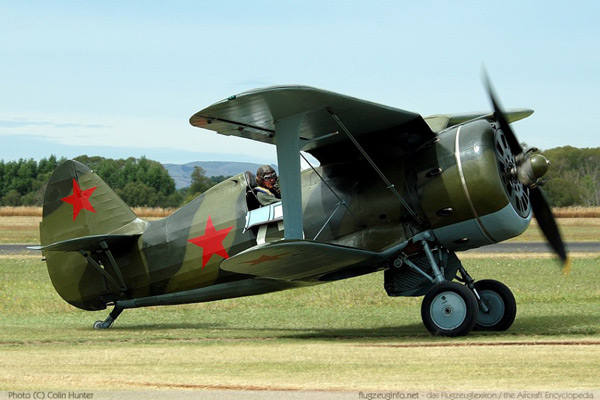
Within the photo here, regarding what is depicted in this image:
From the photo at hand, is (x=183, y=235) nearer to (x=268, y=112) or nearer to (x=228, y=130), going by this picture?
(x=228, y=130)

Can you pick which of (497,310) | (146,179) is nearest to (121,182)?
(146,179)

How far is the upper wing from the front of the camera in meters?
9.49

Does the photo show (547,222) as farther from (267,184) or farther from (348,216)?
(267,184)

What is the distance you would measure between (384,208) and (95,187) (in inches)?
196

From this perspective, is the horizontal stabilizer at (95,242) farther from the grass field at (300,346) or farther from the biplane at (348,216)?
the grass field at (300,346)

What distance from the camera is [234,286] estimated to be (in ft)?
39.9

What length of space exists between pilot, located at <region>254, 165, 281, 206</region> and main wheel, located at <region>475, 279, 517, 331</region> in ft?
10.3

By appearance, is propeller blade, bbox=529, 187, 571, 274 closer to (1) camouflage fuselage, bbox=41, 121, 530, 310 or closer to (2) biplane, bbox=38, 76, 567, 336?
(2) biplane, bbox=38, 76, 567, 336

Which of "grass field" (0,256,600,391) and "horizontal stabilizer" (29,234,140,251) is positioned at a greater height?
"horizontal stabilizer" (29,234,140,251)

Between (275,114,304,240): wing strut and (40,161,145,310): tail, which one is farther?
(40,161,145,310): tail

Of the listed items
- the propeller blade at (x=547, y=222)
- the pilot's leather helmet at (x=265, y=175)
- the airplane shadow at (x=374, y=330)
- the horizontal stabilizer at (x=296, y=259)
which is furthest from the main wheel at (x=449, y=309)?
the pilot's leather helmet at (x=265, y=175)

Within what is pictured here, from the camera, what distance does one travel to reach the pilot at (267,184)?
470 inches

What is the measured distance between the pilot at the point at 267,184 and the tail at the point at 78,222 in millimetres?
2241

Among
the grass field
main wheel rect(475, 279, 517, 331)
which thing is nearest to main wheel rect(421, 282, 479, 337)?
the grass field
